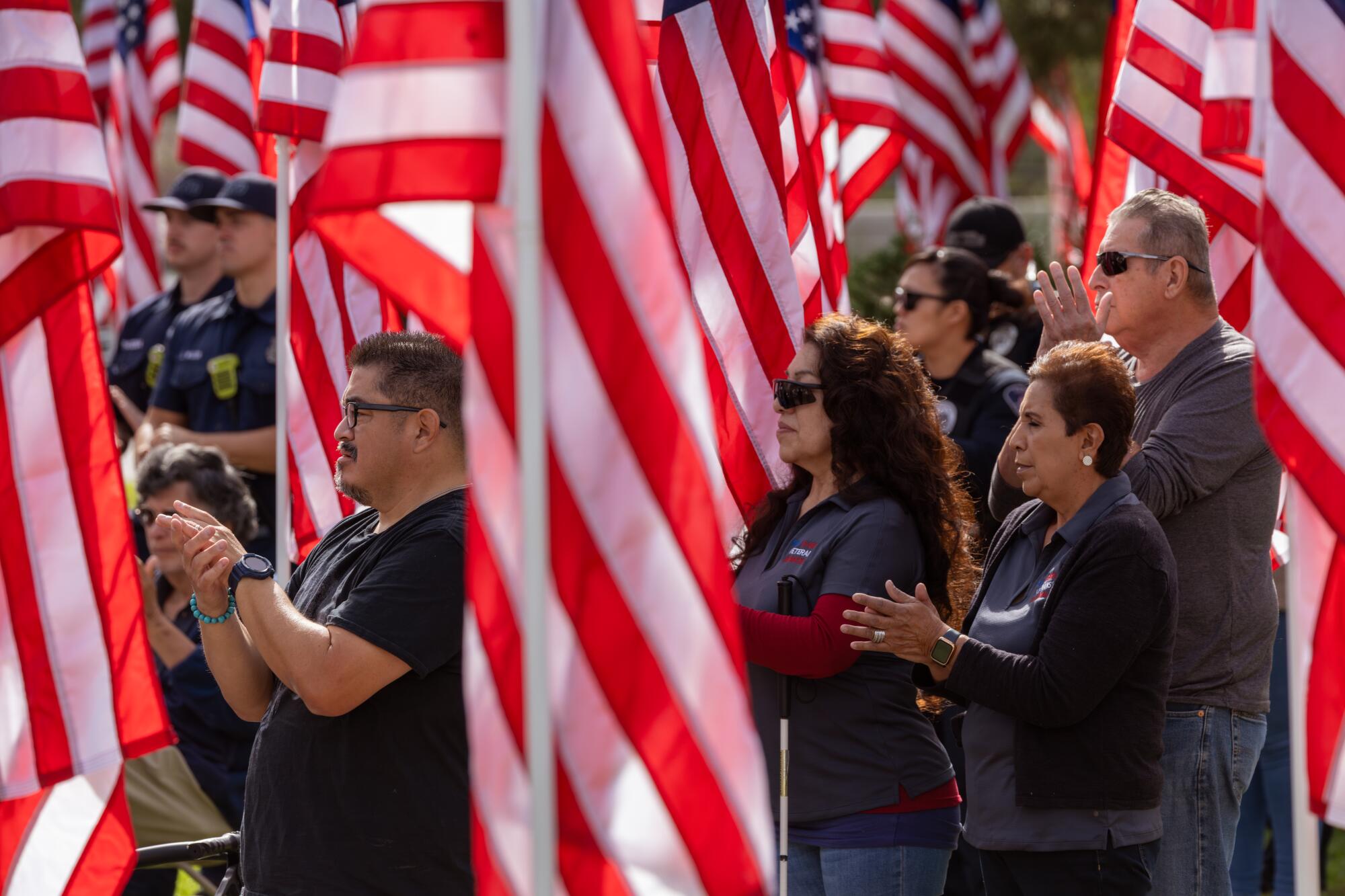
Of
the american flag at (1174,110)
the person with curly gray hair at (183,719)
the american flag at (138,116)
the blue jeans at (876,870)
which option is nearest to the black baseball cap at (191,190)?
the person with curly gray hair at (183,719)

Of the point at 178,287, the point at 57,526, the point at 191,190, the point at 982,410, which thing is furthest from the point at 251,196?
the point at 57,526

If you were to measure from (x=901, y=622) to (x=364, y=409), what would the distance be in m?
1.35

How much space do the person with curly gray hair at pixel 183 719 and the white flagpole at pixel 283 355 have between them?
35 centimetres

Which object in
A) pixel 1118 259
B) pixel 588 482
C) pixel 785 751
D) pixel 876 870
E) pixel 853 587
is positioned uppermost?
pixel 1118 259

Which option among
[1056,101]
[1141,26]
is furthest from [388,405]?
[1056,101]

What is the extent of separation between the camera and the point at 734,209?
526 centimetres

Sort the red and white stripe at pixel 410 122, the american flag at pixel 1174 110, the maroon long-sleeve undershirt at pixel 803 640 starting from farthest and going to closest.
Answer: the american flag at pixel 1174 110 → the maroon long-sleeve undershirt at pixel 803 640 → the red and white stripe at pixel 410 122

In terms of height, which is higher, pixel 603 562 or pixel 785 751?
pixel 603 562

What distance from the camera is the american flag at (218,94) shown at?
388 inches

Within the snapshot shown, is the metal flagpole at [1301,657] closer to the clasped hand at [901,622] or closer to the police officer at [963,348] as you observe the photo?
the clasped hand at [901,622]

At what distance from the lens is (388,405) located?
4.11m

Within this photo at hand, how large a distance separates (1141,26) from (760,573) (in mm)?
1959

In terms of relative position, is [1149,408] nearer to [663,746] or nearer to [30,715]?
[663,746]

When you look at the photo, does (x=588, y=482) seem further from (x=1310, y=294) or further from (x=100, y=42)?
(x=100, y=42)
